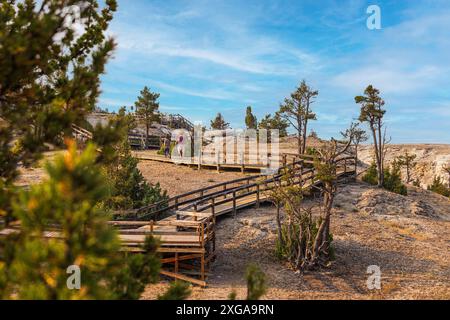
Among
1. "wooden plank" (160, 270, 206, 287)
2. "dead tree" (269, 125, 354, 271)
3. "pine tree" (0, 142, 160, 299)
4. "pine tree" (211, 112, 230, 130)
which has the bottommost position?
"wooden plank" (160, 270, 206, 287)

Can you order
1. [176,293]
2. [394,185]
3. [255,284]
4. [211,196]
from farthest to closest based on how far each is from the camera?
1. [394,185]
2. [211,196]
3. [176,293]
4. [255,284]

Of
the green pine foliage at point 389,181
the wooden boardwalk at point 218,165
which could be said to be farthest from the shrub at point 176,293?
the green pine foliage at point 389,181

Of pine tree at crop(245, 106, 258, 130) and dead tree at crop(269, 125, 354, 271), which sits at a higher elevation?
pine tree at crop(245, 106, 258, 130)

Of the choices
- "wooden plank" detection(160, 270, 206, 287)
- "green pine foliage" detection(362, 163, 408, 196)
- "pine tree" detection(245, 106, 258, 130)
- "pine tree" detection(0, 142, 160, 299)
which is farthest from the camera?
"pine tree" detection(245, 106, 258, 130)

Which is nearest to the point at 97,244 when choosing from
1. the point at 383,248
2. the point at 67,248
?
→ the point at 67,248

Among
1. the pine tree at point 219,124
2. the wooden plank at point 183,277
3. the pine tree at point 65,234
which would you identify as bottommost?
the wooden plank at point 183,277

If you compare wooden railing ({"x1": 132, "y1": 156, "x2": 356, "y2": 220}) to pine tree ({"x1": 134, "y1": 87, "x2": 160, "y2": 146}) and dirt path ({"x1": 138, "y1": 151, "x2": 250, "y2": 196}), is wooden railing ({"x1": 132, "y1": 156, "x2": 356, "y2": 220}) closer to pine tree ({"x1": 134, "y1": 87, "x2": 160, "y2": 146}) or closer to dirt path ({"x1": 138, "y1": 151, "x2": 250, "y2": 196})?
dirt path ({"x1": 138, "y1": 151, "x2": 250, "y2": 196})

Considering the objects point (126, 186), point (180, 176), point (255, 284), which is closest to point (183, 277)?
point (126, 186)

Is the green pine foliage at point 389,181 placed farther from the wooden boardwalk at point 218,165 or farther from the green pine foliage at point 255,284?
the green pine foliage at point 255,284

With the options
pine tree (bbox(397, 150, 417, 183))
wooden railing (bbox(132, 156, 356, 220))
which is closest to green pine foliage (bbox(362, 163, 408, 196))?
wooden railing (bbox(132, 156, 356, 220))

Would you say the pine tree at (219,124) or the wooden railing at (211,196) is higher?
the pine tree at (219,124)

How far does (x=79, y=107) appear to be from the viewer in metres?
4.94

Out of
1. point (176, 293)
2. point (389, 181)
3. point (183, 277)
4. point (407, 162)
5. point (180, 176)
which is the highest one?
point (407, 162)

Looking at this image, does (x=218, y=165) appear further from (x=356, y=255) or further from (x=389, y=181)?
(x=356, y=255)
